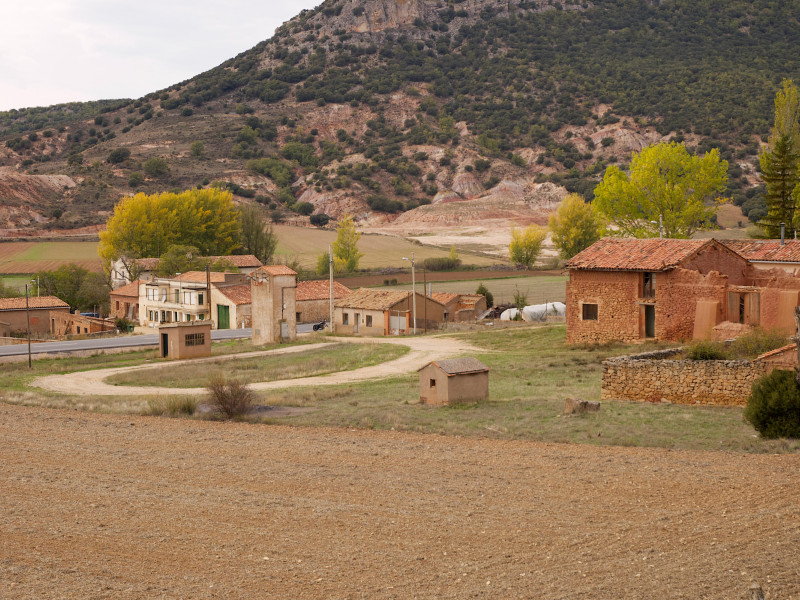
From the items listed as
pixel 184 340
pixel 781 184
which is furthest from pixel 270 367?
pixel 781 184

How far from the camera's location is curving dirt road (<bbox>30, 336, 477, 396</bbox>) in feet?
108

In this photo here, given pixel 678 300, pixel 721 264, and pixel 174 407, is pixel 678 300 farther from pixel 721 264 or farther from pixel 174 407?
pixel 174 407

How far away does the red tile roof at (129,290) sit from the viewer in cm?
7588

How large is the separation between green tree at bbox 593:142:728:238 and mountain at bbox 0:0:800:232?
73.6m

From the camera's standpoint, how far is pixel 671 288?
36.0 m

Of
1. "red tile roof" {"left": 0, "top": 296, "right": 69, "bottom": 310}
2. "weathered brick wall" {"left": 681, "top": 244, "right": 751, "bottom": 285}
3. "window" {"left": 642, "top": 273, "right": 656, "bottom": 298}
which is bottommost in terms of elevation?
"red tile roof" {"left": 0, "top": 296, "right": 69, "bottom": 310}

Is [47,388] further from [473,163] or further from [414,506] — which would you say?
[473,163]

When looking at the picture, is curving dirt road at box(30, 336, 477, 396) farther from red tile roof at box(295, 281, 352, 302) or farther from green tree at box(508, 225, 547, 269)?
green tree at box(508, 225, 547, 269)

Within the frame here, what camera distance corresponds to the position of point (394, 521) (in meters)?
13.3

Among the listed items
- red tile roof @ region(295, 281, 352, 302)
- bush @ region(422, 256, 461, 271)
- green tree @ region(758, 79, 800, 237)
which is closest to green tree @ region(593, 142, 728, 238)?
green tree @ region(758, 79, 800, 237)

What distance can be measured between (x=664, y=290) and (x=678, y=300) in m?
0.68

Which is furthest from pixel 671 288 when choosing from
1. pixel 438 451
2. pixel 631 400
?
pixel 438 451

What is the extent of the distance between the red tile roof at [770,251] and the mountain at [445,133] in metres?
88.3

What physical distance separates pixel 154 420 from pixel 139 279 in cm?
5707
